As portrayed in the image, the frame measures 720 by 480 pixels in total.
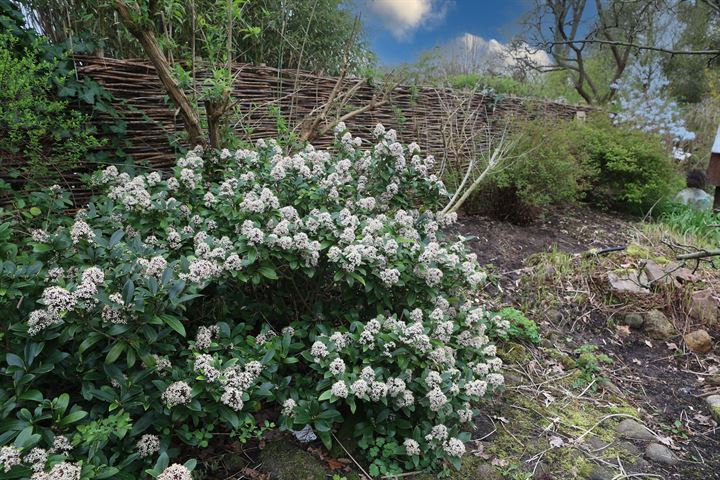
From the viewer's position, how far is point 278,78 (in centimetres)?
366

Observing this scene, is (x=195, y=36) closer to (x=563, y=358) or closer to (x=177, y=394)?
(x=177, y=394)

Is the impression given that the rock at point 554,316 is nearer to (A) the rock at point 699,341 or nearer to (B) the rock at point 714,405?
(A) the rock at point 699,341

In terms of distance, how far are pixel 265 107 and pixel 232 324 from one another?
2360mm

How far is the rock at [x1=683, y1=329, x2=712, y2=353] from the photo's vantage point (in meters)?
2.94

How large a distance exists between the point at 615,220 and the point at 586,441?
4465 mm

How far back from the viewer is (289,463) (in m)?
1.64

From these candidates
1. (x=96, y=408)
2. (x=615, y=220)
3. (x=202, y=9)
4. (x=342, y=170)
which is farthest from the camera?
(x=615, y=220)

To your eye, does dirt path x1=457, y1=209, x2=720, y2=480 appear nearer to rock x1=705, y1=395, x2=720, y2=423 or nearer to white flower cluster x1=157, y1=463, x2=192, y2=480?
rock x1=705, y1=395, x2=720, y2=423

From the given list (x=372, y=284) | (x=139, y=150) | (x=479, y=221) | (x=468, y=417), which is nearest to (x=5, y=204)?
(x=139, y=150)

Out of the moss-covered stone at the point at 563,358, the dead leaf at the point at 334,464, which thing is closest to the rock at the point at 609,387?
the moss-covered stone at the point at 563,358

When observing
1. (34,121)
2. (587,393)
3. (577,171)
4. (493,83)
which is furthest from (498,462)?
(493,83)

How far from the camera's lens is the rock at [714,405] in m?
2.37

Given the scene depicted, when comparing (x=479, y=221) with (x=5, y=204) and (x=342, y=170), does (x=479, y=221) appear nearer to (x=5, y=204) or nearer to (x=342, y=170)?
(x=342, y=170)

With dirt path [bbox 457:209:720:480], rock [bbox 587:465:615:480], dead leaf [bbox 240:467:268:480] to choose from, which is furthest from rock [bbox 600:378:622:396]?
dead leaf [bbox 240:467:268:480]
